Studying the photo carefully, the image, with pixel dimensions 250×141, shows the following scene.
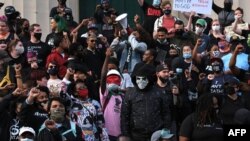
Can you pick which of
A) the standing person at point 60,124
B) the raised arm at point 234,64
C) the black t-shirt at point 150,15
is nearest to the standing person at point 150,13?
the black t-shirt at point 150,15

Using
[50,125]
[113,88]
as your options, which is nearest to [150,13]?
[113,88]

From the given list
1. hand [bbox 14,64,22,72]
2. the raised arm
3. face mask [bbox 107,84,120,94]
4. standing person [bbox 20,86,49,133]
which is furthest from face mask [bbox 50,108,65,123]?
the raised arm

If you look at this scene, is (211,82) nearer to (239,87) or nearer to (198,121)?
(239,87)

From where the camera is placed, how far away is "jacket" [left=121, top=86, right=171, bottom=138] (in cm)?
1739

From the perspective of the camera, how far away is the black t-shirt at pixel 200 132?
1609 cm

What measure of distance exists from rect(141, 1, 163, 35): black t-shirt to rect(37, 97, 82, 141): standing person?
6.87 metres

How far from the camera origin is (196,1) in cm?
2303

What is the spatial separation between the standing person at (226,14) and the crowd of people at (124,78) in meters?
0.02

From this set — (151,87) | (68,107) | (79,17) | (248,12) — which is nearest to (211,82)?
(151,87)

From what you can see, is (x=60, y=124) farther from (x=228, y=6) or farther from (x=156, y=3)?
(x=228, y=6)

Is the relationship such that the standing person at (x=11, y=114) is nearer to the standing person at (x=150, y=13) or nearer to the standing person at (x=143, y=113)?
the standing person at (x=143, y=113)

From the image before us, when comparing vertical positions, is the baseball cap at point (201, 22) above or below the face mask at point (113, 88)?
above

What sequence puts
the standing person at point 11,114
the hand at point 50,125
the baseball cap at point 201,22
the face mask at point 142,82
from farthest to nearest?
the baseball cap at point 201,22
the face mask at point 142,82
the standing person at point 11,114
the hand at point 50,125

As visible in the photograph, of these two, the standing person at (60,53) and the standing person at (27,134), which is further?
the standing person at (60,53)
